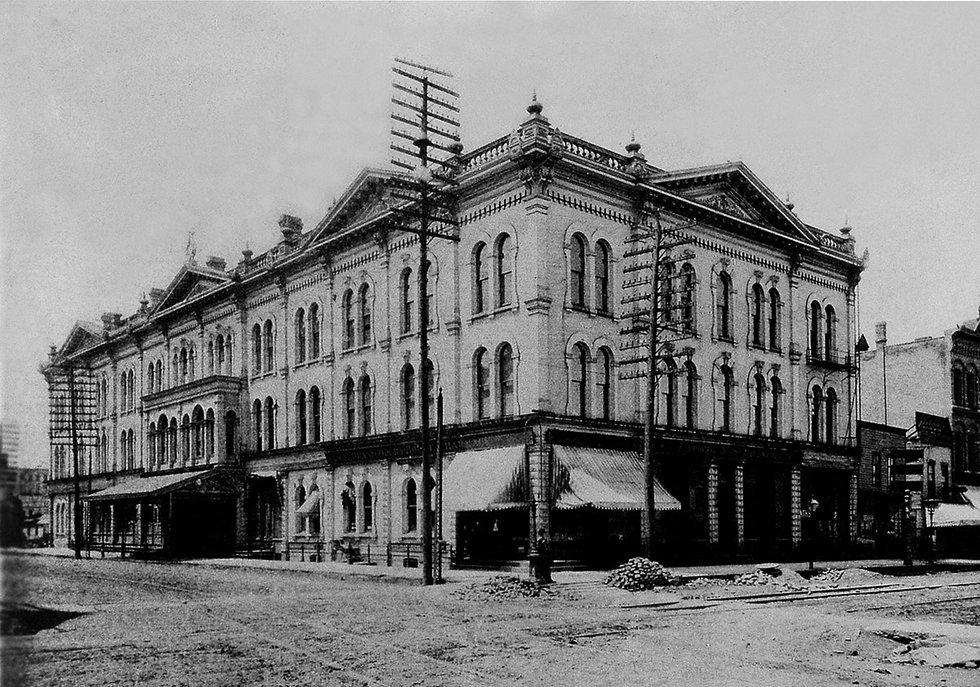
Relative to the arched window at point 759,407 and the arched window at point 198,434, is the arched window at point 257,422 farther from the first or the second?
the arched window at point 759,407

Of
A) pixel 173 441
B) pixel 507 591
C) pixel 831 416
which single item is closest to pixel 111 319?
pixel 173 441

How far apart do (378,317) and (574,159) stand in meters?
10.5

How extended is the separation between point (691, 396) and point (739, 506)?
4582 millimetres

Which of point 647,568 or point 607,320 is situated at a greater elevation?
point 607,320

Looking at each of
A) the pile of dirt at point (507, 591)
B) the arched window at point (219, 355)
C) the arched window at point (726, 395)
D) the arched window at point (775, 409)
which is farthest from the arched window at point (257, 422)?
the pile of dirt at point (507, 591)

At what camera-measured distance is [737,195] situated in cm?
3647

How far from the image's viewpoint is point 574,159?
29844 millimetres

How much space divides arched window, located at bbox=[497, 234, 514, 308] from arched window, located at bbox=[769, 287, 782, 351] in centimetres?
1267

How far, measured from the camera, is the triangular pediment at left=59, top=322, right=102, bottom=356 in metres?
59.9

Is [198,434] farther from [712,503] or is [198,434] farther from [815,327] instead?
[815,327]

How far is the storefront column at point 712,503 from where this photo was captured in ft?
112

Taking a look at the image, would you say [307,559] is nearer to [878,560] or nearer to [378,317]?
[378,317]

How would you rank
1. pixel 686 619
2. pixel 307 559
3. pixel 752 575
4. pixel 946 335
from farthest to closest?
pixel 946 335
pixel 307 559
pixel 752 575
pixel 686 619

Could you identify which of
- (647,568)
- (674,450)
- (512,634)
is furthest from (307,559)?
(512,634)
